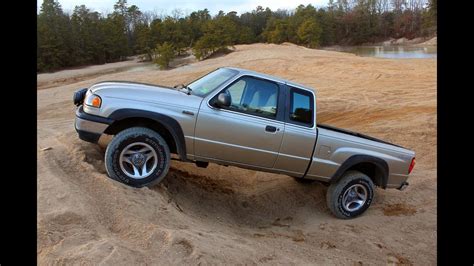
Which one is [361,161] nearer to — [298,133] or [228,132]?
[298,133]

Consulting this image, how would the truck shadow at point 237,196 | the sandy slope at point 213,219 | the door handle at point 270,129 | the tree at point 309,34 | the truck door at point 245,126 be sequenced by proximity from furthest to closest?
the tree at point 309,34 → the truck shadow at point 237,196 → the door handle at point 270,129 → the truck door at point 245,126 → the sandy slope at point 213,219

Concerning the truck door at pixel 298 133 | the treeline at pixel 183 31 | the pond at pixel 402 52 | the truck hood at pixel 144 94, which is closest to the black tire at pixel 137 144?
the truck hood at pixel 144 94

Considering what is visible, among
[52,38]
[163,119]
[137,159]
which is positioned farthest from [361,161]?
[52,38]

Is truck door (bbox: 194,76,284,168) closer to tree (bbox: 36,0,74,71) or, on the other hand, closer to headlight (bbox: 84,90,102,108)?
headlight (bbox: 84,90,102,108)

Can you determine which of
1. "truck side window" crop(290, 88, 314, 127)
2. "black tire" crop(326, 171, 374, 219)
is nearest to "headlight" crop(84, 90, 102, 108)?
"truck side window" crop(290, 88, 314, 127)

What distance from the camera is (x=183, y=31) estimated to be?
51281mm

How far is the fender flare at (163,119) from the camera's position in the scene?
539 centimetres

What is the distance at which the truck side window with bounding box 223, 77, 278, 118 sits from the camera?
5.86 metres

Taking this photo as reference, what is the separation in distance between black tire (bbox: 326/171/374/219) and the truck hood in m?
2.61

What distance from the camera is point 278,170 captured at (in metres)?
6.17

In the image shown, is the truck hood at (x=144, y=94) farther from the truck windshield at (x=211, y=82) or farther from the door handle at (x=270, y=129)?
the door handle at (x=270, y=129)

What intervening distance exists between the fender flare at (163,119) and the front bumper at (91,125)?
0.42 feet
